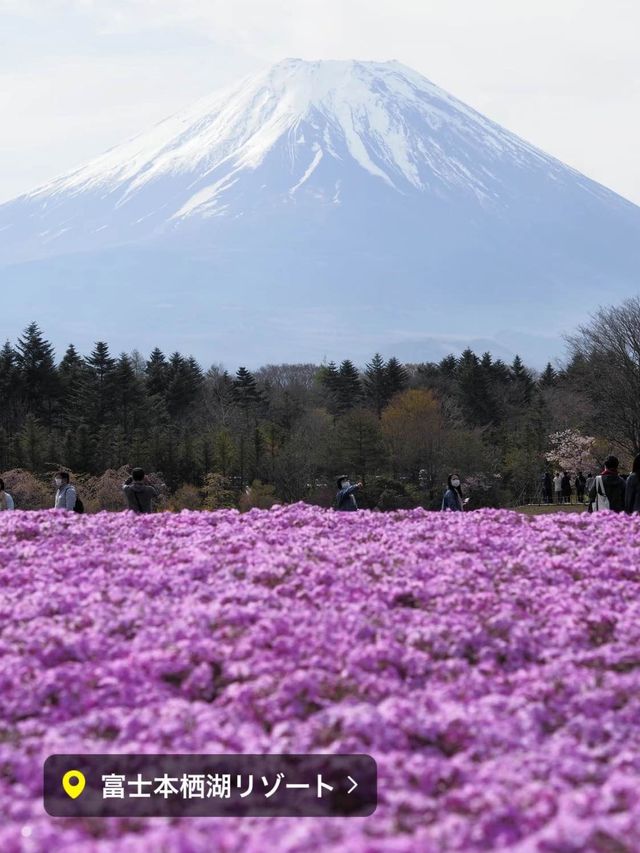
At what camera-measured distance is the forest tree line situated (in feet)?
238

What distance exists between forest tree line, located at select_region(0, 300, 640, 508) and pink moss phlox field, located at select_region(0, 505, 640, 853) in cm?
5688

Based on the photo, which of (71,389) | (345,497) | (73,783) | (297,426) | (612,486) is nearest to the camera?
(73,783)

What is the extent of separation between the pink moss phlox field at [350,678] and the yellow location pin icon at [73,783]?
0.17 m

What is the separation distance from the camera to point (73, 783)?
6770mm

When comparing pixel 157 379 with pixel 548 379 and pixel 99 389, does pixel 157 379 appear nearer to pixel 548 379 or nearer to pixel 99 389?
pixel 99 389

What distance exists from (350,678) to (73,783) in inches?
88.8

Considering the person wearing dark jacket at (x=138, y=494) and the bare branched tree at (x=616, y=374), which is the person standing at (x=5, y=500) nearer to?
the person wearing dark jacket at (x=138, y=494)

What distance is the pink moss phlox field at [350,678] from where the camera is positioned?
5.93 metres

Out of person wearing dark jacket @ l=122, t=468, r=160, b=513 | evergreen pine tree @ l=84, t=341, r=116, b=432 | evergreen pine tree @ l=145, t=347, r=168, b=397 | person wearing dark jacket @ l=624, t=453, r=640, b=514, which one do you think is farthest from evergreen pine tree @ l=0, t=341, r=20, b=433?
person wearing dark jacket @ l=624, t=453, r=640, b=514

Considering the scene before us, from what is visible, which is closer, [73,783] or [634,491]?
[73,783]

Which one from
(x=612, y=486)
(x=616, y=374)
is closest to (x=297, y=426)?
(x=616, y=374)

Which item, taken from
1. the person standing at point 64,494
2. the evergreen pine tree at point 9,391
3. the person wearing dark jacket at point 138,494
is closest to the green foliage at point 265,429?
the evergreen pine tree at point 9,391

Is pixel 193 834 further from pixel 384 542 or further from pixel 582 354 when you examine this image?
pixel 582 354

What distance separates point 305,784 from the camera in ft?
22.2
